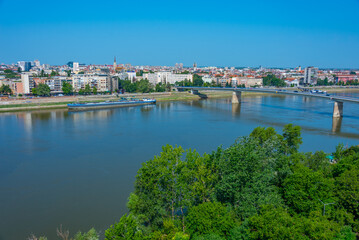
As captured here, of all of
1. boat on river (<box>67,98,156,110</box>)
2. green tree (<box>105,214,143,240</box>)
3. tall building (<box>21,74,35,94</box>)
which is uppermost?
tall building (<box>21,74,35,94</box>)

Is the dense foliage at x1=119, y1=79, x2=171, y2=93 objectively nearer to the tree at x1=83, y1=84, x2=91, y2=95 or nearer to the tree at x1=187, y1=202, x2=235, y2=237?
the tree at x1=83, y1=84, x2=91, y2=95

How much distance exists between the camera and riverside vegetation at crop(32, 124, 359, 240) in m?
2.67

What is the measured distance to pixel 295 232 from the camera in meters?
2.49

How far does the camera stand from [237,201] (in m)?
3.22

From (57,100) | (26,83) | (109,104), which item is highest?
(26,83)

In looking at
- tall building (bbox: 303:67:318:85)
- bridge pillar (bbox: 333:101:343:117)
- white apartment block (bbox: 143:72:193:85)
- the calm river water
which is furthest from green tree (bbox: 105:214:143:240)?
tall building (bbox: 303:67:318:85)

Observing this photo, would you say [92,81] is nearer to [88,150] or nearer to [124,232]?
[88,150]

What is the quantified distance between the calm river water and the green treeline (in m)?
1.12

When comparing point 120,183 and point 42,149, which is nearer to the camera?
point 120,183

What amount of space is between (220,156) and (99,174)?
116 inches

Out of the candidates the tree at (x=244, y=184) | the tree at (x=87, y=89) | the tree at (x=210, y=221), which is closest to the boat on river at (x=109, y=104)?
the tree at (x=87, y=89)

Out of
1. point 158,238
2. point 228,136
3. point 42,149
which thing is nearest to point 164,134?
point 228,136

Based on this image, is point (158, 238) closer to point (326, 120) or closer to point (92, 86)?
point (326, 120)

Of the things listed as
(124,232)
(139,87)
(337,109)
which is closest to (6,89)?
(139,87)
